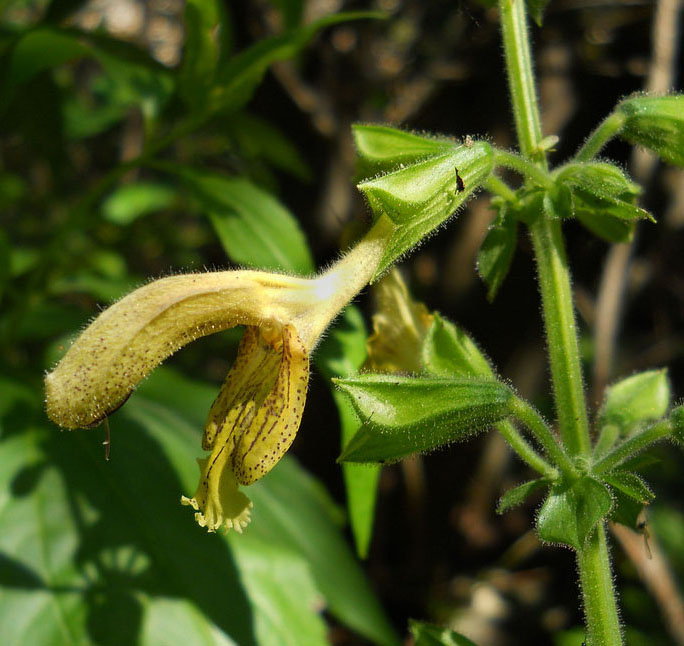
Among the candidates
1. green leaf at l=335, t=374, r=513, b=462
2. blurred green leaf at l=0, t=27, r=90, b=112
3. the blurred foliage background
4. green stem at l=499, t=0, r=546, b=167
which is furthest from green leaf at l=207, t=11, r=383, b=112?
green leaf at l=335, t=374, r=513, b=462

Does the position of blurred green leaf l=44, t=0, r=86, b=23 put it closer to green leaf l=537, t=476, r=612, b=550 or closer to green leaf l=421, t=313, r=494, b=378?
green leaf l=421, t=313, r=494, b=378

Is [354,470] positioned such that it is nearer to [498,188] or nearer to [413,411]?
[413,411]

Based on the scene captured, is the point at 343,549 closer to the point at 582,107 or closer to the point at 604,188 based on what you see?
the point at 604,188

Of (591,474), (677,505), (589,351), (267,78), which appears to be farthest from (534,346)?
(591,474)

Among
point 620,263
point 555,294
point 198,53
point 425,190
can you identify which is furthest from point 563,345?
point 620,263

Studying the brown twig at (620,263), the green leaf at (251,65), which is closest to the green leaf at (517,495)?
the green leaf at (251,65)

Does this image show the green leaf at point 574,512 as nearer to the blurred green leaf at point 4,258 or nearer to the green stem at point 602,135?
the green stem at point 602,135
